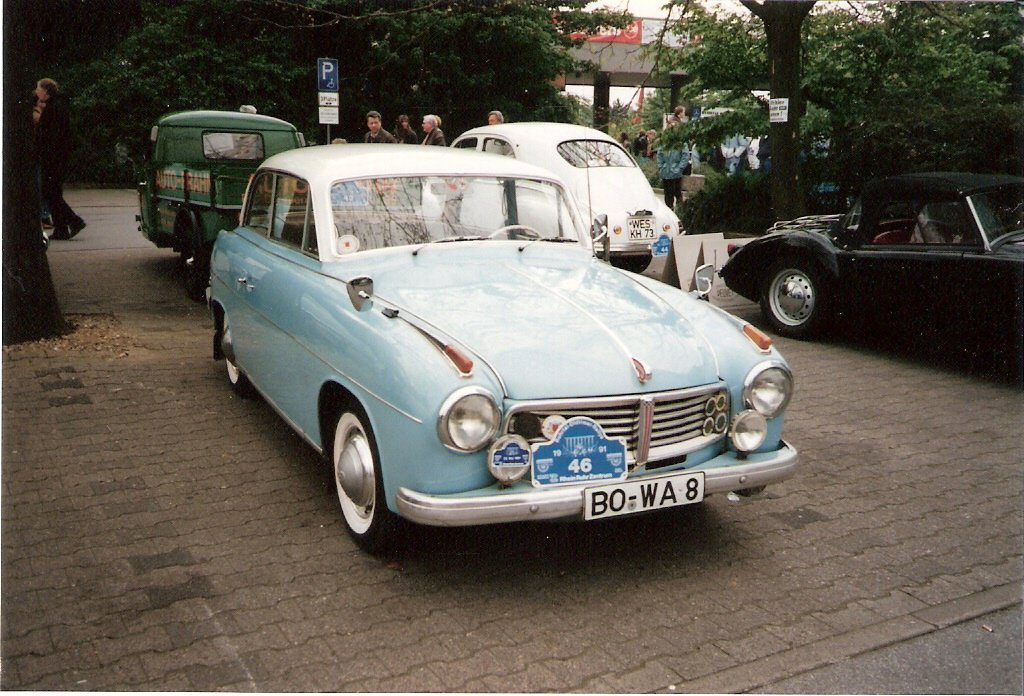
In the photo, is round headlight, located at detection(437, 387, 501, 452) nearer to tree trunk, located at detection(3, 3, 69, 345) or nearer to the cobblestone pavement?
the cobblestone pavement

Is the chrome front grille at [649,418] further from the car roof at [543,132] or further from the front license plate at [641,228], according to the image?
the car roof at [543,132]

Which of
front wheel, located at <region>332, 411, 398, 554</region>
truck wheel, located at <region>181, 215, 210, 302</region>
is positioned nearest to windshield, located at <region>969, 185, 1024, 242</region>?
front wheel, located at <region>332, 411, 398, 554</region>

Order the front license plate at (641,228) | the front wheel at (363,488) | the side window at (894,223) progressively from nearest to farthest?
the front wheel at (363,488) → the side window at (894,223) → the front license plate at (641,228)

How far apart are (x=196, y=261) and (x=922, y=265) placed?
6393mm

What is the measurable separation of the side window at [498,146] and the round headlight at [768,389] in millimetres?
8138

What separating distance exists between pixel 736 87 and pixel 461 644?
472 inches

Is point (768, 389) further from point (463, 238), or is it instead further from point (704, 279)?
point (463, 238)

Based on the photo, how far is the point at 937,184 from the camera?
6.95 meters

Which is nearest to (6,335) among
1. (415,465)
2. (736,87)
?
(415,465)

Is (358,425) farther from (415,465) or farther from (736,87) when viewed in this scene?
(736,87)

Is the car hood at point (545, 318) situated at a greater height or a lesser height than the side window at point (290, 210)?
lesser

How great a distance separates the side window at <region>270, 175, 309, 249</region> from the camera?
5000 millimetres

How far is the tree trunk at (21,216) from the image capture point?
22.1 feet

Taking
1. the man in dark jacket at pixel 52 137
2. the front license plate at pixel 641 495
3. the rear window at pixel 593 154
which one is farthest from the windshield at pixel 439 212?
the man in dark jacket at pixel 52 137
